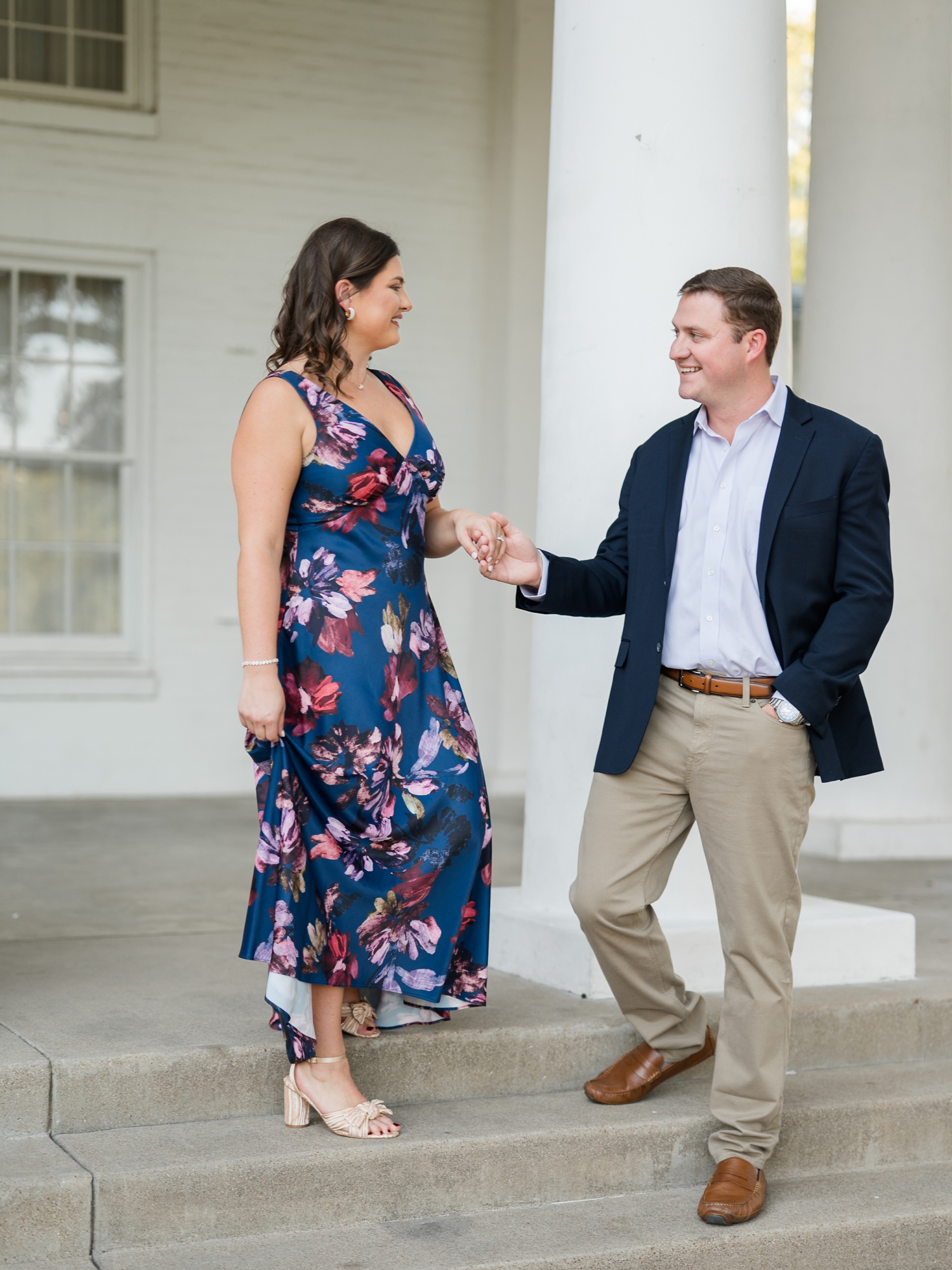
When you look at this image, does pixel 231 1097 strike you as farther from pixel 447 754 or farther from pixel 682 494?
pixel 682 494

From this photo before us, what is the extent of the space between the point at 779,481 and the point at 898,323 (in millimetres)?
4495

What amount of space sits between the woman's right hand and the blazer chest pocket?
1.17m

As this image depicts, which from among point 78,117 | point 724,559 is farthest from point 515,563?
point 78,117

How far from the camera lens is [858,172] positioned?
7363mm

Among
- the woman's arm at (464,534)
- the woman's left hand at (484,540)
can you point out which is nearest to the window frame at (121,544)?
the woman's arm at (464,534)

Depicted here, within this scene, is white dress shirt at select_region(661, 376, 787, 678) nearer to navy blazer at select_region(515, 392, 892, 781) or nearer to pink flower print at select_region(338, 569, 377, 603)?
navy blazer at select_region(515, 392, 892, 781)

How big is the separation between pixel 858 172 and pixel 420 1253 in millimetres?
5877

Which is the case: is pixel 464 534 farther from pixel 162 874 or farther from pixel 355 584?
pixel 162 874

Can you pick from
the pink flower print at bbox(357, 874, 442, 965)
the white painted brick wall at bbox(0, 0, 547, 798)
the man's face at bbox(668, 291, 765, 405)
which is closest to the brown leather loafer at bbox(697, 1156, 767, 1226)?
the pink flower print at bbox(357, 874, 442, 965)

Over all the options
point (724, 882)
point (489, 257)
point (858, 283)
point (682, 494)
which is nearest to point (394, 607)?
point (682, 494)

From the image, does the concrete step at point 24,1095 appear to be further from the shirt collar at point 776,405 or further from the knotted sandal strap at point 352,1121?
the shirt collar at point 776,405

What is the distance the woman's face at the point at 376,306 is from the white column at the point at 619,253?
1060 mm

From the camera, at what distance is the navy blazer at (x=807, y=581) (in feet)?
10.6

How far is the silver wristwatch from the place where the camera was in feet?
10.6
